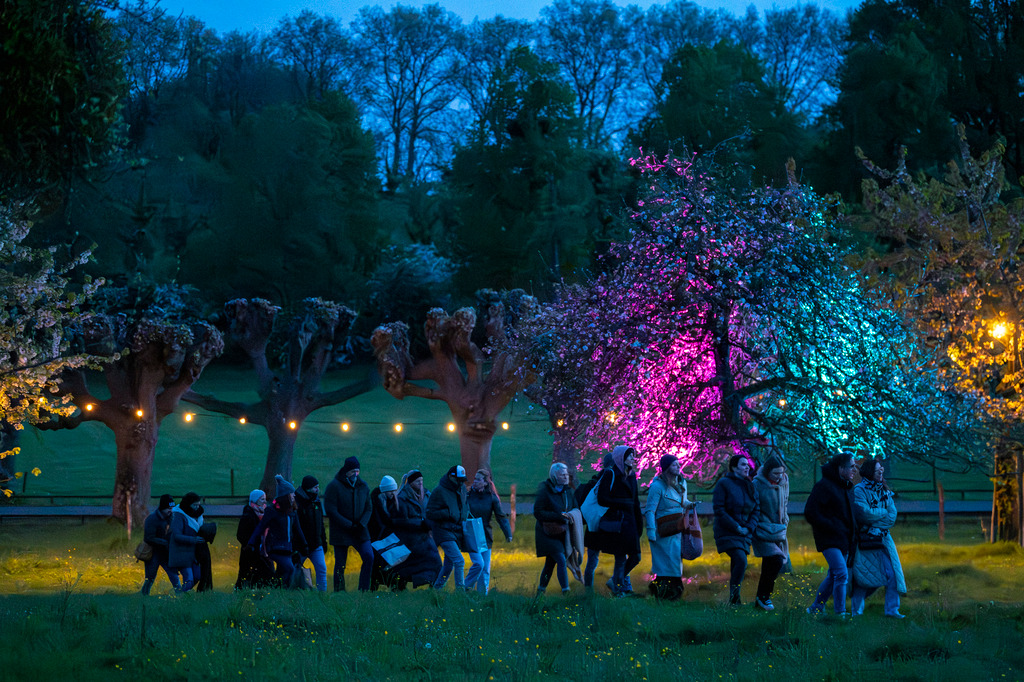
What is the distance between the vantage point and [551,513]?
1316 centimetres

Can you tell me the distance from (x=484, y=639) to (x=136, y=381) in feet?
57.1

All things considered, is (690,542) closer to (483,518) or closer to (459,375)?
(483,518)

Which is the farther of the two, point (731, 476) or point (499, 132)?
point (499, 132)

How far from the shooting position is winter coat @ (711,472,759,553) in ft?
38.3

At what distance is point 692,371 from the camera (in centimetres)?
1716

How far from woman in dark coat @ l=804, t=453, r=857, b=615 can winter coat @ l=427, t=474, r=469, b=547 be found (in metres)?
4.41

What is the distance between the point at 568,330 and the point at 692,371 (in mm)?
2470

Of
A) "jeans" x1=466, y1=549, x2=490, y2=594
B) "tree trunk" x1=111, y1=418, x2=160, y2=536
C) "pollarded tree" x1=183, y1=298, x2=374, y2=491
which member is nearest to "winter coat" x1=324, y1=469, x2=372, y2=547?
"jeans" x1=466, y1=549, x2=490, y2=594

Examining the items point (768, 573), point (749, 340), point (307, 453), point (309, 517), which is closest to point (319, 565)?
point (309, 517)

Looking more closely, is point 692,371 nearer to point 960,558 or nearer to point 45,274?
point 960,558

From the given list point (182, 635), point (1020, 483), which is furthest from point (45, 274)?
point (1020, 483)

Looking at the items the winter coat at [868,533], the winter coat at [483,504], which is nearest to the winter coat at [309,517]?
the winter coat at [483,504]

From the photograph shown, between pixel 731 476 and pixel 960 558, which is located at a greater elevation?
pixel 731 476

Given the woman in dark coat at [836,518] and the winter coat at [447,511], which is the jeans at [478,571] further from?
the woman in dark coat at [836,518]
